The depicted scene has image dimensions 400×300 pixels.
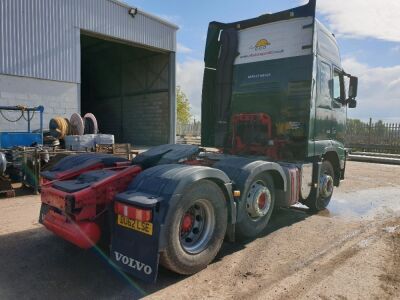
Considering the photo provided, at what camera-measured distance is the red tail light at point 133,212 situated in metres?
3.26

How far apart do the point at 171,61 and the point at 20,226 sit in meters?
15.5

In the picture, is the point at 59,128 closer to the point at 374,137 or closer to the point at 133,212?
the point at 133,212

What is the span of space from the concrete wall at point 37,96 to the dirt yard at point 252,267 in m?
8.20

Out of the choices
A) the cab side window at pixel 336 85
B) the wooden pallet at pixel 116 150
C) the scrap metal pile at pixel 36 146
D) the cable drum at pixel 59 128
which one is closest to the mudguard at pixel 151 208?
the cab side window at pixel 336 85

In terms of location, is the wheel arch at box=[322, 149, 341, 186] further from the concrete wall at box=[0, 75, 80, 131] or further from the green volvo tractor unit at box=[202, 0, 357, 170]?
the concrete wall at box=[0, 75, 80, 131]

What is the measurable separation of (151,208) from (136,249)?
46cm

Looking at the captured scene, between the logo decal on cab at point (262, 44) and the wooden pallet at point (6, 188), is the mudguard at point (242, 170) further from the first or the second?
the wooden pallet at point (6, 188)

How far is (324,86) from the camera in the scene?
250 inches

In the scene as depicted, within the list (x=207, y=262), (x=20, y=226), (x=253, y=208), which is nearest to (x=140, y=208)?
(x=207, y=262)

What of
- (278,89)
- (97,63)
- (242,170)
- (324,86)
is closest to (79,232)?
(242,170)

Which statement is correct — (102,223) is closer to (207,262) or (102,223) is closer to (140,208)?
(140,208)

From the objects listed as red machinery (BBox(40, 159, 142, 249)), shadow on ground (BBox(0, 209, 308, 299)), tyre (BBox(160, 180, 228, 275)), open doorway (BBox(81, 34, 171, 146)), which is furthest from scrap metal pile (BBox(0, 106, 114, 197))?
open doorway (BBox(81, 34, 171, 146))

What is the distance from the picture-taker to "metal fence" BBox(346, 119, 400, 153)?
21141 millimetres

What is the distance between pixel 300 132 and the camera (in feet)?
19.7
